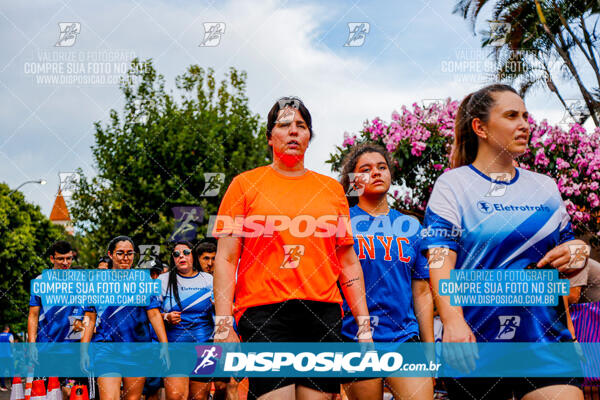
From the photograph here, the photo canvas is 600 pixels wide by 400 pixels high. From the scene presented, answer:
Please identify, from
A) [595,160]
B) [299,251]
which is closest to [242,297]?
[299,251]

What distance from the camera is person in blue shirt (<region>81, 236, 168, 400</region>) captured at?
703 centimetres

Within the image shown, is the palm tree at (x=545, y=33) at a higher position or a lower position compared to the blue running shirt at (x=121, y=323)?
higher

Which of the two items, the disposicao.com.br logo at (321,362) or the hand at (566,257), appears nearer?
the hand at (566,257)

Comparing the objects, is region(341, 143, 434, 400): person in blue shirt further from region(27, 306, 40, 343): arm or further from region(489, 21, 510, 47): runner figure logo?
region(489, 21, 510, 47): runner figure logo

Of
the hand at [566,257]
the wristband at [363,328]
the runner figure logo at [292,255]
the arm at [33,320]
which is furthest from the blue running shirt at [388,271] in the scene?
the arm at [33,320]

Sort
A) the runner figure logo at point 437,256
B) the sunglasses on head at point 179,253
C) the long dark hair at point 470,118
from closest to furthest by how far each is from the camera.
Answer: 1. the runner figure logo at point 437,256
2. the long dark hair at point 470,118
3. the sunglasses on head at point 179,253

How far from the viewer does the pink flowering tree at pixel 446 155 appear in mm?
11133

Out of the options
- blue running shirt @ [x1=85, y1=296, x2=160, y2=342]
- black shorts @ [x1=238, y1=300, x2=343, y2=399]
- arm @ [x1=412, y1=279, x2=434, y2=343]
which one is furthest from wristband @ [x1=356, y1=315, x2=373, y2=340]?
blue running shirt @ [x1=85, y1=296, x2=160, y2=342]

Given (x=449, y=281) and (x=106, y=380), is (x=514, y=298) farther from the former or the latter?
(x=106, y=380)

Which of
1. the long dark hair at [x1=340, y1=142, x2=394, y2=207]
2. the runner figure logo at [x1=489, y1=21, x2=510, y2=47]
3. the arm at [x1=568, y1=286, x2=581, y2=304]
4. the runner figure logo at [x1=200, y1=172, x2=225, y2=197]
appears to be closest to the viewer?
the arm at [x1=568, y1=286, x2=581, y2=304]

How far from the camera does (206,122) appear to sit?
24844mm

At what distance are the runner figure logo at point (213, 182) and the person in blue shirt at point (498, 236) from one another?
18.7 metres

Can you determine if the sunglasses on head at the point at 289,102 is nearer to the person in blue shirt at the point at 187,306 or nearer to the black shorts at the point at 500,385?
the black shorts at the point at 500,385

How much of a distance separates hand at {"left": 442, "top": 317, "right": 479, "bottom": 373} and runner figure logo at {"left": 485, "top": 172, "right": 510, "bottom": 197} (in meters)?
0.65
